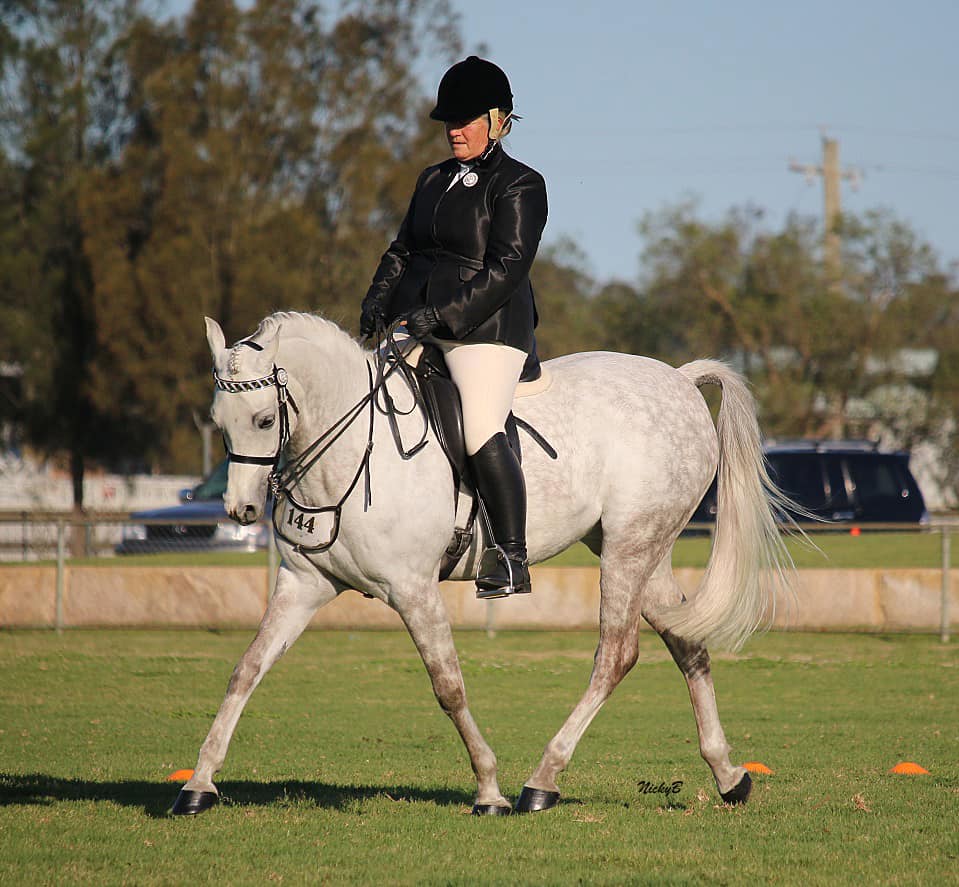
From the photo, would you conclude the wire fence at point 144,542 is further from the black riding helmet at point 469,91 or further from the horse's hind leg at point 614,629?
the black riding helmet at point 469,91

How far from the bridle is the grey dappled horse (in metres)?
0.01

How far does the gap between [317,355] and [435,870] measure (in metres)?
2.16

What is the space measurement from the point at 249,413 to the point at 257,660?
111 cm

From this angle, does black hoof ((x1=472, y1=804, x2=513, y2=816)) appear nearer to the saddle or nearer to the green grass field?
the green grass field

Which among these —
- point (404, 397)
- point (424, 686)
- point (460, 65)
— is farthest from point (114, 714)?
point (460, 65)

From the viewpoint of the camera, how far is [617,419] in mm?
6254

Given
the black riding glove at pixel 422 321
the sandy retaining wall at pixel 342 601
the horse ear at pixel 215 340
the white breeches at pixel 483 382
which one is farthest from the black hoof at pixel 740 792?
the sandy retaining wall at pixel 342 601

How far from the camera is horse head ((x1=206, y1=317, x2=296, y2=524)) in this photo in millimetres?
5203

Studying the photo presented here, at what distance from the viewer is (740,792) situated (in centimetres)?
614

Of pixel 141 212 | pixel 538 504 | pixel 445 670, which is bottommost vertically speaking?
pixel 445 670

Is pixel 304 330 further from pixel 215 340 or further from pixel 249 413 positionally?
pixel 249 413

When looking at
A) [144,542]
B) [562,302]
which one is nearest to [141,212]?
[144,542]

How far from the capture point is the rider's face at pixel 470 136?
19.3ft

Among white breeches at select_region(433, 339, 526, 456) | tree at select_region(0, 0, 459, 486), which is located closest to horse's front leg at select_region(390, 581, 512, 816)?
white breeches at select_region(433, 339, 526, 456)
